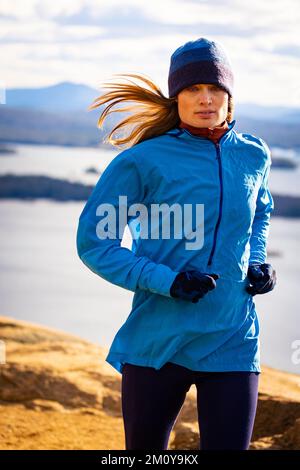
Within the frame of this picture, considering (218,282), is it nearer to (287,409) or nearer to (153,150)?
(153,150)

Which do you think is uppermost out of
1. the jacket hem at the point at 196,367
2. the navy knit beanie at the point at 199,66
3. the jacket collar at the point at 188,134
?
the navy knit beanie at the point at 199,66

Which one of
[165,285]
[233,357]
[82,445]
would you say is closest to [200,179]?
[165,285]

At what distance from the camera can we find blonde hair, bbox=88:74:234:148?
234 centimetres

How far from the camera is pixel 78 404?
444 centimetres

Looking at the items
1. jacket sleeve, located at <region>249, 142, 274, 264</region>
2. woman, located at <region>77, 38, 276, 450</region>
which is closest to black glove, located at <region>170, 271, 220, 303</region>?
woman, located at <region>77, 38, 276, 450</region>

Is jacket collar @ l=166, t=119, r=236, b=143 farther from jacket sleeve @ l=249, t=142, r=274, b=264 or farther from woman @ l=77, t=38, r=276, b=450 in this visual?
jacket sleeve @ l=249, t=142, r=274, b=264

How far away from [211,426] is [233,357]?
17 cm

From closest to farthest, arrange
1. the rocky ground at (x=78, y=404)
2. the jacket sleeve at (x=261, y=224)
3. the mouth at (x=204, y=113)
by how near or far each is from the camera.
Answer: the mouth at (x=204, y=113), the jacket sleeve at (x=261, y=224), the rocky ground at (x=78, y=404)

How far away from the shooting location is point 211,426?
2180 millimetres

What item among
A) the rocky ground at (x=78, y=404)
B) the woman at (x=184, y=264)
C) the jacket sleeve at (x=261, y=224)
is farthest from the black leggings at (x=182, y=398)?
the rocky ground at (x=78, y=404)

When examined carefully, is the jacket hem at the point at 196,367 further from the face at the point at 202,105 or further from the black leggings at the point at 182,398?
the face at the point at 202,105

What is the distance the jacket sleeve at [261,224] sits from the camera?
242 cm

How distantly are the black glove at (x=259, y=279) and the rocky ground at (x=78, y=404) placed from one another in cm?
129

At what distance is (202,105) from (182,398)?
2.37 feet
